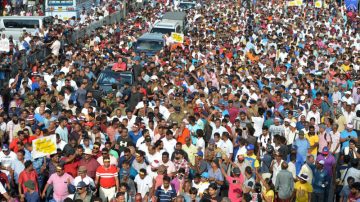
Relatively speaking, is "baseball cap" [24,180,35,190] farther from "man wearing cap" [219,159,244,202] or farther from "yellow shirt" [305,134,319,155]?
"yellow shirt" [305,134,319,155]

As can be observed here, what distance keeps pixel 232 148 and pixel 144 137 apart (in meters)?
1.64

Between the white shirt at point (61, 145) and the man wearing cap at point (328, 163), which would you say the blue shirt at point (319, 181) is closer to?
the man wearing cap at point (328, 163)

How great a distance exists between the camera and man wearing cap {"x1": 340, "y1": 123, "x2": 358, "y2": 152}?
15.5m

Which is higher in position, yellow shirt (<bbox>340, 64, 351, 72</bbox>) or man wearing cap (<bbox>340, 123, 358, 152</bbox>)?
man wearing cap (<bbox>340, 123, 358, 152</bbox>)

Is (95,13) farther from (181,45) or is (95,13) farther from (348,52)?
(348,52)

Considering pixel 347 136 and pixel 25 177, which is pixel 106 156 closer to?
pixel 25 177

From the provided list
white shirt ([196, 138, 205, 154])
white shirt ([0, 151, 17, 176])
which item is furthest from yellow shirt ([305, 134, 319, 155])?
white shirt ([0, 151, 17, 176])

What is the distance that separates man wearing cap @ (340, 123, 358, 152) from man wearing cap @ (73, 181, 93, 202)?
584 cm

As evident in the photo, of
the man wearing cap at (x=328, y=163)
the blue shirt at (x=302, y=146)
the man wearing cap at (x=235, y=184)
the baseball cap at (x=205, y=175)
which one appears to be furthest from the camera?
the blue shirt at (x=302, y=146)

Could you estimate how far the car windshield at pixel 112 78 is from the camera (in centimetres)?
2138

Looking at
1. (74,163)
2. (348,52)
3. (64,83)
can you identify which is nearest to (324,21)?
(348,52)

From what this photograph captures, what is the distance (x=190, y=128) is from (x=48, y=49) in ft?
44.7

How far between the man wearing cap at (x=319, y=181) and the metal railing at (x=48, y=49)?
38.8 ft

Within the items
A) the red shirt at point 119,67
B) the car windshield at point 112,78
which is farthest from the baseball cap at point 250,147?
the red shirt at point 119,67
